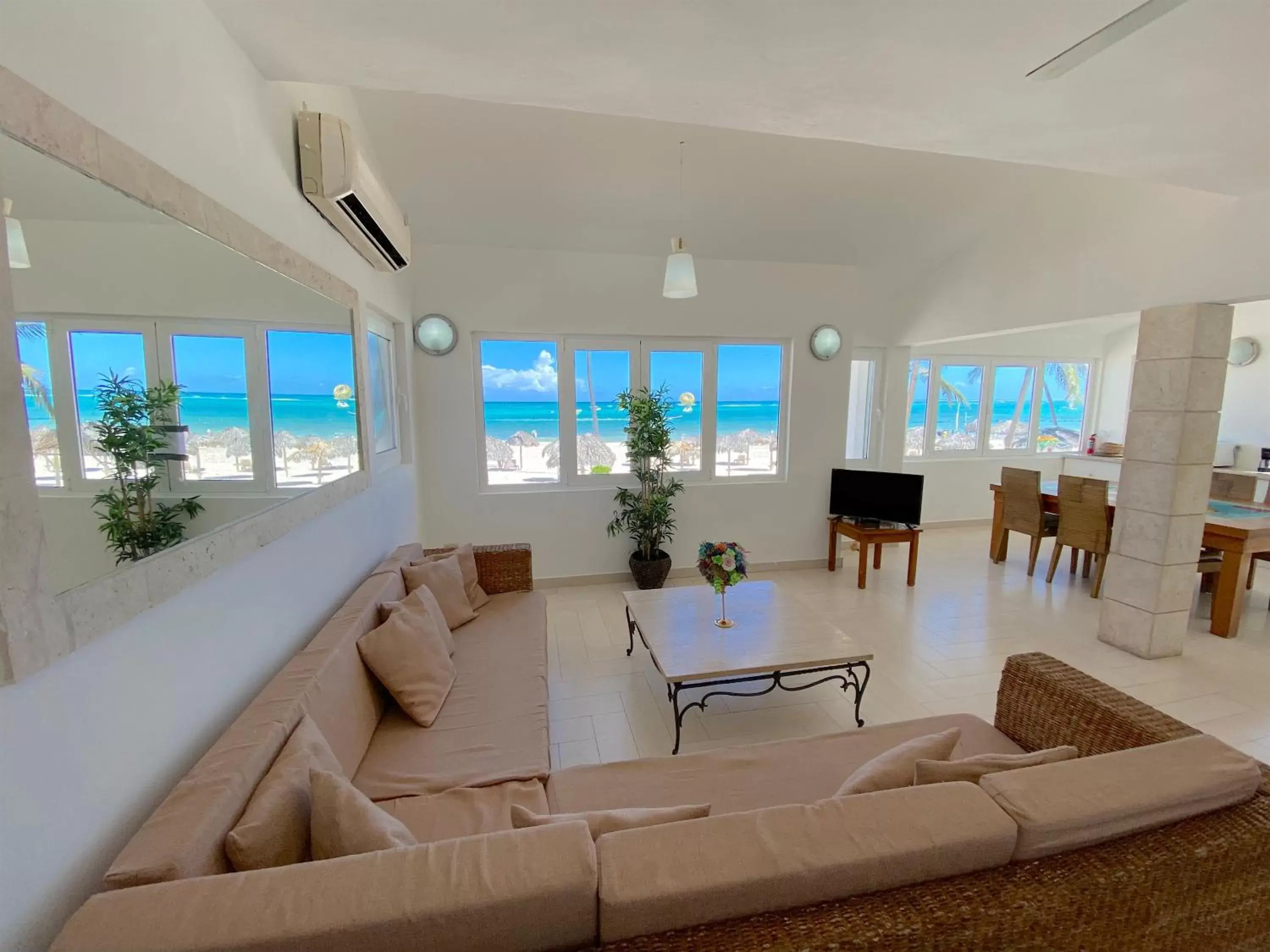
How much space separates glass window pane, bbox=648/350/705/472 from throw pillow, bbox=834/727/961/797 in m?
3.16

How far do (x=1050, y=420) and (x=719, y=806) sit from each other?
738cm

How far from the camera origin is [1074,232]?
11.6ft

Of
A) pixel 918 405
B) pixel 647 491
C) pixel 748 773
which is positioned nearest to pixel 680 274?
pixel 647 491

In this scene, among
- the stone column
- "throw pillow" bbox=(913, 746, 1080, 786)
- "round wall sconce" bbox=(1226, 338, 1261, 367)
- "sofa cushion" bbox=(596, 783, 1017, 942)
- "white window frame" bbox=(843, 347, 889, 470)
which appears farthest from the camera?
"white window frame" bbox=(843, 347, 889, 470)

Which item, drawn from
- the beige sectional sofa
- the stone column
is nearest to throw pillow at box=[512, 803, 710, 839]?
the beige sectional sofa

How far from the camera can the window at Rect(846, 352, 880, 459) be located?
17.9 ft

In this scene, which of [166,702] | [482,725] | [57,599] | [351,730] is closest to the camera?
[57,599]

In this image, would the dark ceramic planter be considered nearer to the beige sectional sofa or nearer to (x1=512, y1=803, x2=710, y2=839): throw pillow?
the beige sectional sofa

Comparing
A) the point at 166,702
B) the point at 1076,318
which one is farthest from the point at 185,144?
the point at 1076,318

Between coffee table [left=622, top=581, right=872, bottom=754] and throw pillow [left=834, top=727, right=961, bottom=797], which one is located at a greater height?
throw pillow [left=834, top=727, right=961, bottom=797]

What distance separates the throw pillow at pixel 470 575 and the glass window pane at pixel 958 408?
560cm

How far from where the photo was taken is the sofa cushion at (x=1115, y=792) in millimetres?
1034

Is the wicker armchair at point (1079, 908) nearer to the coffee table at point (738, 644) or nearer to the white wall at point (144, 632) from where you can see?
the white wall at point (144, 632)

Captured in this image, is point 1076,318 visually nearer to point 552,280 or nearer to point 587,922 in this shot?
point 552,280
